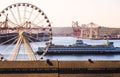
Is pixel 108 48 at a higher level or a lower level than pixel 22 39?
lower

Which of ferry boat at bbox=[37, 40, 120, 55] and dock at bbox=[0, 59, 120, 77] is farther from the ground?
dock at bbox=[0, 59, 120, 77]

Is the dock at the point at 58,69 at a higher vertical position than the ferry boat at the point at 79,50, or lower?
→ higher

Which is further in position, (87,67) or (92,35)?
(92,35)

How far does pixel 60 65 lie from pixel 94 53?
1917 inches

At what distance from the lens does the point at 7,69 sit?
23.0 metres

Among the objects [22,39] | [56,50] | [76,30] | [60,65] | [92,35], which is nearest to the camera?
[60,65]

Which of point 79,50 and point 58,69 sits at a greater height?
point 58,69

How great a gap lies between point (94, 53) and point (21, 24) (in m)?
44.1

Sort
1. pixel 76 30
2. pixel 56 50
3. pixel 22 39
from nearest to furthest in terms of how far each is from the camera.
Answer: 1. pixel 22 39
2. pixel 56 50
3. pixel 76 30

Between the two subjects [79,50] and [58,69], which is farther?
[79,50]

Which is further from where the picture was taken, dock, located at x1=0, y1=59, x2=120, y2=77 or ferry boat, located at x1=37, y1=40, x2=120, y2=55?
ferry boat, located at x1=37, y1=40, x2=120, y2=55

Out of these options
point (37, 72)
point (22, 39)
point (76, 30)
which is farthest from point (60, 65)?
point (76, 30)

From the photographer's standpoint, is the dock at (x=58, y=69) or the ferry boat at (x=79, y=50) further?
the ferry boat at (x=79, y=50)

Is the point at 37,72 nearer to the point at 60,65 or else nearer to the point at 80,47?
the point at 60,65
